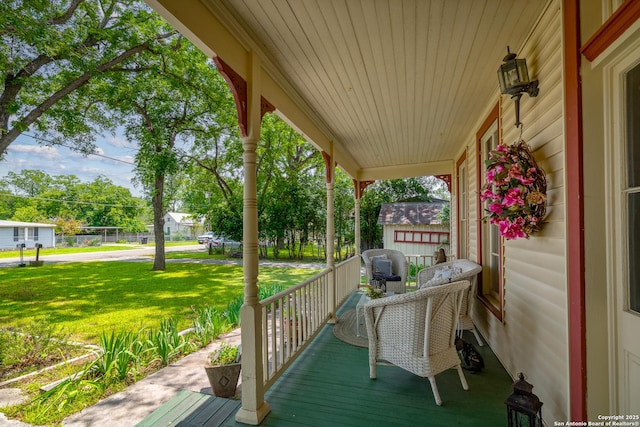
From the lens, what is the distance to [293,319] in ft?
9.17

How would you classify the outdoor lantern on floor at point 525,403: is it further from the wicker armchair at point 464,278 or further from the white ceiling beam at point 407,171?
the white ceiling beam at point 407,171

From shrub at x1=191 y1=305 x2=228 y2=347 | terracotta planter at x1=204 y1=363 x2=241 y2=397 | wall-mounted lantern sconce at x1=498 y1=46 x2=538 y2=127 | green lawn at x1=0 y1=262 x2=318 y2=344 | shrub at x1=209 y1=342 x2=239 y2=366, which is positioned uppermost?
wall-mounted lantern sconce at x1=498 y1=46 x2=538 y2=127

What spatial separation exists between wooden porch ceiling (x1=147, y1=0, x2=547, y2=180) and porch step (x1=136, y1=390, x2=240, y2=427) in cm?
245

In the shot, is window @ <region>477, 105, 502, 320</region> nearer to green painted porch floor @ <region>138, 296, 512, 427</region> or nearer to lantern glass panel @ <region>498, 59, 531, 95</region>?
green painted porch floor @ <region>138, 296, 512, 427</region>

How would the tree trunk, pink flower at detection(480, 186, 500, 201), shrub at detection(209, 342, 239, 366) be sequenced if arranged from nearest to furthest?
pink flower at detection(480, 186, 500, 201) → shrub at detection(209, 342, 239, 366) → the tree trunk

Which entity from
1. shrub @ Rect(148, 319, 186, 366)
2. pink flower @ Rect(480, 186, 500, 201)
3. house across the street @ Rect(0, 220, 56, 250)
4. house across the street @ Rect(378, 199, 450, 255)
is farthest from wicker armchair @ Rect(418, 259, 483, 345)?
house across the street @ Rect(0, 220, 56, 250)

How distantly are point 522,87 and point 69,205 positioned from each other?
37.6 metres

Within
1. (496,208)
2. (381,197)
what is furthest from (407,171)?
(381,197)

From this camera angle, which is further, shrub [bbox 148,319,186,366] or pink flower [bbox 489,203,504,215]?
shrub [bbox 148,319,186,366]

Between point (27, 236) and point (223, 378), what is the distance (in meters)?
31.1

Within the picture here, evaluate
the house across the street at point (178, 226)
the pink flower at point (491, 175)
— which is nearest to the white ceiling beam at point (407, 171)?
the pink flower at point (491, 175)

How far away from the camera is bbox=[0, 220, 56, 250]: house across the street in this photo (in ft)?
69.6

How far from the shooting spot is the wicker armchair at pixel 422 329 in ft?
7.05

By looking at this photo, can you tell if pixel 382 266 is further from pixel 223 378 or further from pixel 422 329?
pixel 223 378
